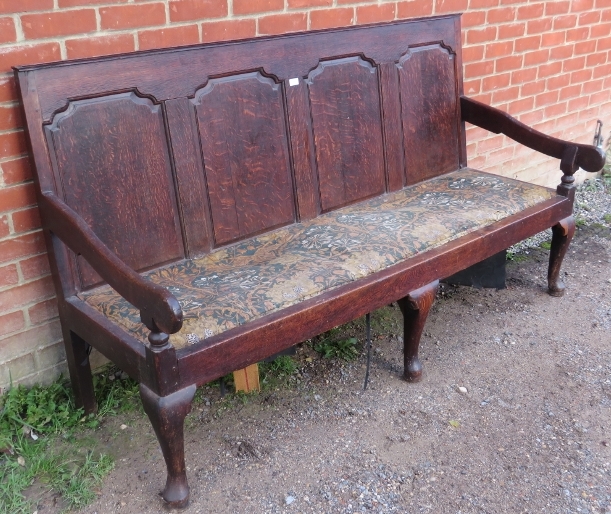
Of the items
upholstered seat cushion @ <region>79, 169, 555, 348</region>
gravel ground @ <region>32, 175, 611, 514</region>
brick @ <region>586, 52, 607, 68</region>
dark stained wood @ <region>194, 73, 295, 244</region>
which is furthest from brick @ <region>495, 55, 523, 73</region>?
dark stained wood @ <region>194, 73, 295, 244</region>

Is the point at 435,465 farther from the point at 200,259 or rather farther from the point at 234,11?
the point at 234,11

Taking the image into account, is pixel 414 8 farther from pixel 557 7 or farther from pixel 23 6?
pixel 23 6

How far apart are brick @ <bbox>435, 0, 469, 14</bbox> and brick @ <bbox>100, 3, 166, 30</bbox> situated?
5.47ft

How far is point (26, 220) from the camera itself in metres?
2.49

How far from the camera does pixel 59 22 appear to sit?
236cm

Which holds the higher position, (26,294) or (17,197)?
(17,197)

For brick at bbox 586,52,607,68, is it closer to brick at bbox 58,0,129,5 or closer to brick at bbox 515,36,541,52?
brick at bbox 515,36,541,52

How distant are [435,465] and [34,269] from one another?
1647 mm

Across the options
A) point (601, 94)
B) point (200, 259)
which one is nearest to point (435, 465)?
point (200, 259)

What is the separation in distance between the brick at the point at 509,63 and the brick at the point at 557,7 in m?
0.38

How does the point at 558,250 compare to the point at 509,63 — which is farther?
the point at 509,63

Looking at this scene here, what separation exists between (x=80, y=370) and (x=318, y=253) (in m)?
1.01

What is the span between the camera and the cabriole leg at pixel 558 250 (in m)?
3.41

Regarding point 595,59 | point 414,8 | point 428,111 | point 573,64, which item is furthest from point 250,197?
point 595,59
